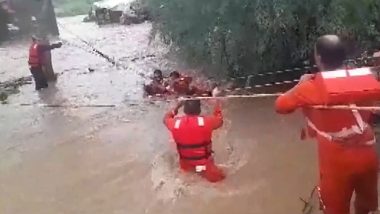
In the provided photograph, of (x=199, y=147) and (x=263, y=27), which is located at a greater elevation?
(x=263, y=27)

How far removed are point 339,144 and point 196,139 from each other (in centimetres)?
245

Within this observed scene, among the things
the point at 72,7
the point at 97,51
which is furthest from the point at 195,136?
the point at 72,7

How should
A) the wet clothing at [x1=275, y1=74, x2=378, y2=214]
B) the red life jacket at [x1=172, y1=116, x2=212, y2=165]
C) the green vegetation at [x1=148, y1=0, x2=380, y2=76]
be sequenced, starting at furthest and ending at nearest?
the green vegetation at [x1=148, y1=0, x2=380, y2=76]
the red life jacket at [x1=172, y1=116, x2=212, y2=165]
the wet clothing at [x1=275, y1=74, x2=378, y2=214]

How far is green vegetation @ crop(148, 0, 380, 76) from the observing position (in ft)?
29.9

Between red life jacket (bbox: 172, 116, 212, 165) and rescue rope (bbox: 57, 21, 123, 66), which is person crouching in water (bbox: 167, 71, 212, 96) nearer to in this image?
red life jacket (bbox: 172, 116, 212, 165)

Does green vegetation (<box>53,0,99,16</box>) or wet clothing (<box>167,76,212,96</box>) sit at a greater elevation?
green vegetation (<box>53,0,99,16</box>)

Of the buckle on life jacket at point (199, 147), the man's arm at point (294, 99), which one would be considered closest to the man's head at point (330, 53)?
the man's arm at point (294, 99)

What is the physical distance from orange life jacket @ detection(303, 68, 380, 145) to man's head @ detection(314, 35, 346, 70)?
0.06 metres

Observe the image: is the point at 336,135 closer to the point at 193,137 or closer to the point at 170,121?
the point at 193,137

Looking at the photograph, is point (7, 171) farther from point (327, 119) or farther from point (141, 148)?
point (327, 119)

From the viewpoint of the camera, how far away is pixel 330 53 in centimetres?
374

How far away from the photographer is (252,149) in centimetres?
750

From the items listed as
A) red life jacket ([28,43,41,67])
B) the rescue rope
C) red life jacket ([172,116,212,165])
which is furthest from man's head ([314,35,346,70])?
the rescue rope

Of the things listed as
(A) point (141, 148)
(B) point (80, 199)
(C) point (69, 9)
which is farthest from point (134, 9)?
(B) point (80, 199)
